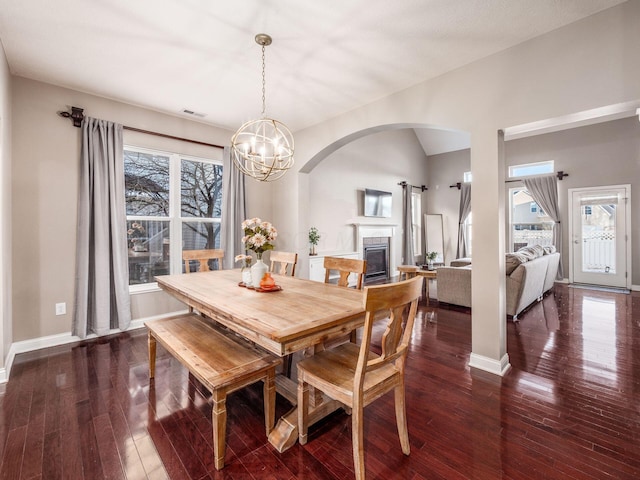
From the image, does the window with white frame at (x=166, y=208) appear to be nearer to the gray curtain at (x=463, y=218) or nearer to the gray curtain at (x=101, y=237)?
the gray curtain at (x=101, y=237)

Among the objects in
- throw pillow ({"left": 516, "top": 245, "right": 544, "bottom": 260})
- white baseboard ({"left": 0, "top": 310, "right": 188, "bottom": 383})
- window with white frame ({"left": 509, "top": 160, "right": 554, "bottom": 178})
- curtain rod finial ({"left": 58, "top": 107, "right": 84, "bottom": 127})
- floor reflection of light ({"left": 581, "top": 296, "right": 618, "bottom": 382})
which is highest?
window with white frame ({"left": 509, "top": 160, "right": 554, "bottom": 178})

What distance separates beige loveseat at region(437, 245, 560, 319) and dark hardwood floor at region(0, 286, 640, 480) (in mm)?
974

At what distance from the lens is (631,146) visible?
573 cm

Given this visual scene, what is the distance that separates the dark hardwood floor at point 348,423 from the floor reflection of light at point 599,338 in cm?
2

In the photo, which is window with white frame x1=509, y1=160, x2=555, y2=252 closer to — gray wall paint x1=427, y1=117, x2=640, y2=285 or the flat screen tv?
gray wall paint x1=427, y1=117, x2=640, y2=285

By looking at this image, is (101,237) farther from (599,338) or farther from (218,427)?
(599,338)

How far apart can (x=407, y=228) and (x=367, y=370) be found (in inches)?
269

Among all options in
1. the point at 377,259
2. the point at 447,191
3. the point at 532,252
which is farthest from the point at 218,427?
the point at 447,191

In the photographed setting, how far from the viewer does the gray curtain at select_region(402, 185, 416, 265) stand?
7.76 m

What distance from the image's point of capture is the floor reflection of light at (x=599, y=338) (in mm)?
2521

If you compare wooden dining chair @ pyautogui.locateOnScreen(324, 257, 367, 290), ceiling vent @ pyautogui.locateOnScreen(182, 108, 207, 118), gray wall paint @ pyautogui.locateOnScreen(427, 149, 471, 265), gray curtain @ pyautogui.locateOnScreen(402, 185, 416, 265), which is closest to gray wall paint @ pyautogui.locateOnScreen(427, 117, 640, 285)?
gray wall paint @ pyautogui.locateOnScreen(427, 149, 471, 265)

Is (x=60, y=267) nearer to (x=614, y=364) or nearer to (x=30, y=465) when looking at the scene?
(x=30, y=465)

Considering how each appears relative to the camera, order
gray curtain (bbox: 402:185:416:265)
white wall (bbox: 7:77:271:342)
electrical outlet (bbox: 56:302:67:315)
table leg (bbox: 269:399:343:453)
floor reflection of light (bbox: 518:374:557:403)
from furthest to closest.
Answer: gray curtain (bbox: 402:185:416:265), electrical outlet (bbox: 56:302:67:315), white wall (bbox: 7:77:271:342), floor reflection of light (bbox: 518:374:557:403), table leg (bbox: 269:399:343:453)

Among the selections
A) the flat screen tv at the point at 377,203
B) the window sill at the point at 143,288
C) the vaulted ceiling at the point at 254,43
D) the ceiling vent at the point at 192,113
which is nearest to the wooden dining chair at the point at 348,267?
the vaulted ceiling at the point at 254,43
